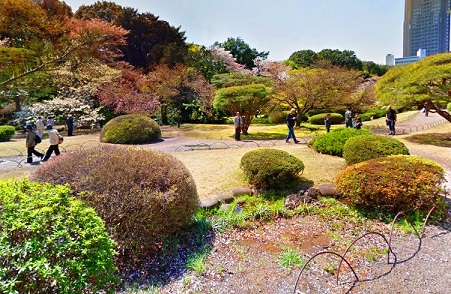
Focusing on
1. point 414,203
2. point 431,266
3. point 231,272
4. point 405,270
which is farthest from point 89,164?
Result: point 414,203

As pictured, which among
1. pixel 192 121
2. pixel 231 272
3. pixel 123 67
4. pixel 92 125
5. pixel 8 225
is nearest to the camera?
pixel 8 225

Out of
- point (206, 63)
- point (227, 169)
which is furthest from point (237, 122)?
point (206, 63)

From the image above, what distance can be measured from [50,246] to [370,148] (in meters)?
7.28

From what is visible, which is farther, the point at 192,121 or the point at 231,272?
the point at 192,121

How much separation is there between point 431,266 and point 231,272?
2.64 metres

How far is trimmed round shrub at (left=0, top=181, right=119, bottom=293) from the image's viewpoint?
2006 millimetres

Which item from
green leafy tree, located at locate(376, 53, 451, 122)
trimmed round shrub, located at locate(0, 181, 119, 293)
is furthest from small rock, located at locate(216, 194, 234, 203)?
green leafy tree, located at locate(376, 53, 451, 122)

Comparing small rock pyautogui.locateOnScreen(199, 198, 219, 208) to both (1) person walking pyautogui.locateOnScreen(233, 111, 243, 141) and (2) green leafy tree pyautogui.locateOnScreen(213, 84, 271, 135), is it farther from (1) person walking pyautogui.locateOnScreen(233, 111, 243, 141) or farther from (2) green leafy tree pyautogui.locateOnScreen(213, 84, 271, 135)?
(2) green leafy tree pyautogui.locateOnScreen(213, 84, 271, 135)

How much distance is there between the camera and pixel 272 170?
6301mm

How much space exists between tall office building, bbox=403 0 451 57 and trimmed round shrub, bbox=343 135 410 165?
184 feet

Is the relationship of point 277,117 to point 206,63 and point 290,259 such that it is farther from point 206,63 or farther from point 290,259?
point 290,259

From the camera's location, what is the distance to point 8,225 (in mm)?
2168

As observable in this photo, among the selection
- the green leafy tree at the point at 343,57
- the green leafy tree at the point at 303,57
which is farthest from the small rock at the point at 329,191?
the green leafy tree at the point at 343,57

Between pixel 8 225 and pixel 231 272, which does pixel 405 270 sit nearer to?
pixel 231 272
